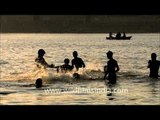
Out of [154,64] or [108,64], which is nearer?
[108,64]

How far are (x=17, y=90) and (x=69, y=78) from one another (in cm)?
427

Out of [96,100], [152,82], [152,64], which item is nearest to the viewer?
[96,100]

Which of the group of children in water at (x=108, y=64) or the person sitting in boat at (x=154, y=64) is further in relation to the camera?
the person sitting in boat at (x=154, y=64)

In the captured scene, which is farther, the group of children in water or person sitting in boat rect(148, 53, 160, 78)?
person sitting in boat rect(148, 53, 160, 78)
